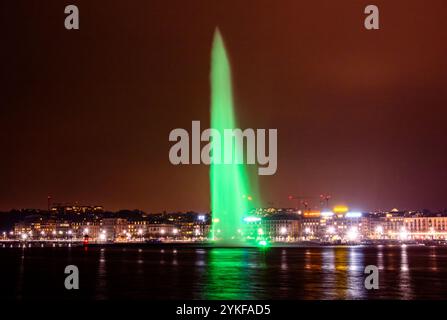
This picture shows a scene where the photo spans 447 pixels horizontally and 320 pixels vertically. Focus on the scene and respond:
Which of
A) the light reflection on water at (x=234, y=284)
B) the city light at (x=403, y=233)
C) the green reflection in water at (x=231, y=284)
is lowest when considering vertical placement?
the light reflection on water at (x=234, y=284)

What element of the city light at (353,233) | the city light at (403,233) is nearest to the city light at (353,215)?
the city light at (353,233)

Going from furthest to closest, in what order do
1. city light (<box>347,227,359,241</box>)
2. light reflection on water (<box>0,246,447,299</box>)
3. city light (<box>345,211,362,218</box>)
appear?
1. city light (<box>345,211,362,218</box>)
2. city light (<box>347,227,359,241</box>)
3. light reflection on water (<box>0,246,447,299</box>)

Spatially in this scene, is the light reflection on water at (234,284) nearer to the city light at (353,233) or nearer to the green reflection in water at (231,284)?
the green reflection in water at (231,284)

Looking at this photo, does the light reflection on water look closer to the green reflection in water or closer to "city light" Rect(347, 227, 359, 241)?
the green reflection in water

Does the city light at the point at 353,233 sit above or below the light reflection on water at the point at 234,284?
above

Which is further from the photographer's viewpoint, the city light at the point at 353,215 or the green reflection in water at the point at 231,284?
the city light at the point at 353,215

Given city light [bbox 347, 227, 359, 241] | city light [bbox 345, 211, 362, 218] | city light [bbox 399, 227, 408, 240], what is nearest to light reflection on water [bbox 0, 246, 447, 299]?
city light [bbox 347, 227, 359, 241]

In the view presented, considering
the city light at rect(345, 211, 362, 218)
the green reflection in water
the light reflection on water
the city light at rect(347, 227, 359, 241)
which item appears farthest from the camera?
A: the city light at rect(345, 211, 362, 218)

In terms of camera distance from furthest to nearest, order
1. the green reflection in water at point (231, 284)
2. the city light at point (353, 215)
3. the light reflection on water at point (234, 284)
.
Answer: the city light at point (353, 215) → the light reflection on water at point (234, 284) → the green reflection in water at point (231, 284)

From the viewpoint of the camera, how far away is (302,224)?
198 meters

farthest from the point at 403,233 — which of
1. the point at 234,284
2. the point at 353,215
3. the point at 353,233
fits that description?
the point at 234,284
